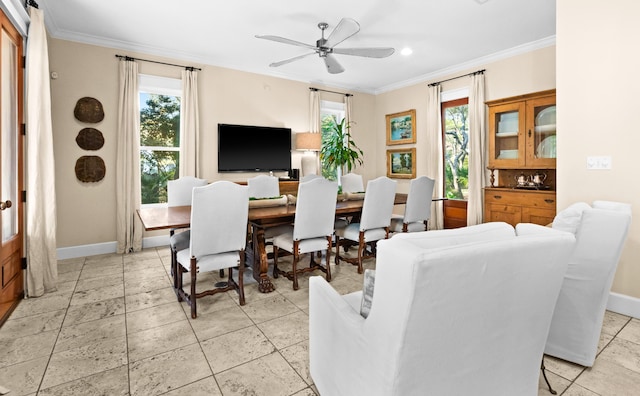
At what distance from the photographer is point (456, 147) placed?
5.69m

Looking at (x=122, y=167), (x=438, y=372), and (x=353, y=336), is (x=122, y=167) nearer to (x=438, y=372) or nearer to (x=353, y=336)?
(x=353, y=336)

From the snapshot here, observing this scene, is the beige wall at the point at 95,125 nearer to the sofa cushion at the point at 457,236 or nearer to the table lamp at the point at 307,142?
the table lamp at the point at 307,142

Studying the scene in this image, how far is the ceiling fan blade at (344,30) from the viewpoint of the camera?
2875 millimetres

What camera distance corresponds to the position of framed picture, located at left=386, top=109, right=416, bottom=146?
6176mm

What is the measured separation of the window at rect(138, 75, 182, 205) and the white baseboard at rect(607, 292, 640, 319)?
16.8 ft

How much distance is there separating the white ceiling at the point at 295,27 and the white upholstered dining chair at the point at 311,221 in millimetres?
1929

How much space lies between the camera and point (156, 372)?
1860mm

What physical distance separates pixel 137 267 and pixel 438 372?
3.69 metres

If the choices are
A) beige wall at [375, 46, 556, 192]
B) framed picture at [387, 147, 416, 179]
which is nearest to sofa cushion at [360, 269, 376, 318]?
beige wall at [375, 46, 556, 192]

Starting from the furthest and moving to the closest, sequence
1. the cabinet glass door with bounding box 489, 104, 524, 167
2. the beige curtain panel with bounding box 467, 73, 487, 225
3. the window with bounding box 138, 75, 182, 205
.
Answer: the beige curtain panel with bounding box 467, 73, 487, 225
the window with bounding box 138, 75, 182, 205
the cabinet glass door with bounding box 489, 104, 524, 167

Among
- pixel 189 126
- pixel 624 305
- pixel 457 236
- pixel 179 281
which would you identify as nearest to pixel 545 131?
pixel 624 305

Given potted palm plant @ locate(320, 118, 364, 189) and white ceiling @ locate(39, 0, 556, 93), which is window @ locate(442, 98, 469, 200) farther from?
potted palm plant @ locate(320, 118, 364, 189)

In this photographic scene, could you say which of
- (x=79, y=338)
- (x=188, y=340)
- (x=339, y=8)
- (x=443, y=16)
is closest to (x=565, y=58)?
(x=443, y=16)

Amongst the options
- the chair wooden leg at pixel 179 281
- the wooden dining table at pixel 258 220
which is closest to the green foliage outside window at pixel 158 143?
the wooden dining table at pixel 258 220
